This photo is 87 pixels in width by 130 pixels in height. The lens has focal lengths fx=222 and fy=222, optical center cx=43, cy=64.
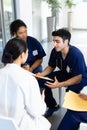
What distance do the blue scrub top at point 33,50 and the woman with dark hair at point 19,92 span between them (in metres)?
1.18

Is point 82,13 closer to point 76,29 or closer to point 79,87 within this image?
point 76,29

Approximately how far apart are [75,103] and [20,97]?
1.97ft

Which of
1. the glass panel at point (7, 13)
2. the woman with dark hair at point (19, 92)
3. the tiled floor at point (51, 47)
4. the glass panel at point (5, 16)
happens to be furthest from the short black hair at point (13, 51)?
the glass panel at point (7, 13)

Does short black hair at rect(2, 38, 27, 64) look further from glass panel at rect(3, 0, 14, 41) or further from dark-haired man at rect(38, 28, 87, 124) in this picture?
glass panel at rect(3, 0, 14, 41)

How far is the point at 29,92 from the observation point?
1340 mm

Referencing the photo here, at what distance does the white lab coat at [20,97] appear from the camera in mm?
1312

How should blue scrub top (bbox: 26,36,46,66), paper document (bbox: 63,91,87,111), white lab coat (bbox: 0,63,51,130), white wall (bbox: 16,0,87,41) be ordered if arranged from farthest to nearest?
white wall (bbox: 16,0,87,41) → blue scrub top (bbox: 26,36,46,66) → paper document (bbox: 63,91,87,111) → white lab coat (bbox: 0,63,51,130)

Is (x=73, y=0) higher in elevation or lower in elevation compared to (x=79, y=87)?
higher

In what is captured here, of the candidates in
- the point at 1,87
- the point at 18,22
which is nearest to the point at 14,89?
the point at 1,87

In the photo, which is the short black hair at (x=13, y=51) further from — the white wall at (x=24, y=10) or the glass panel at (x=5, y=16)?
the white wall at (x=24, y=10)

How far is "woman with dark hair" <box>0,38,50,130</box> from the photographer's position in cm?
131

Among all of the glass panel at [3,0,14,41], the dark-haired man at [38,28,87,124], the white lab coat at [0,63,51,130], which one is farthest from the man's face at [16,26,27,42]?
the glass panel at [3,0,14,41]

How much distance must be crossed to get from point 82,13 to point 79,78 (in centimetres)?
608

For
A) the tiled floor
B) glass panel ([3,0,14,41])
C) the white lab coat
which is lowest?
the tiled floor
